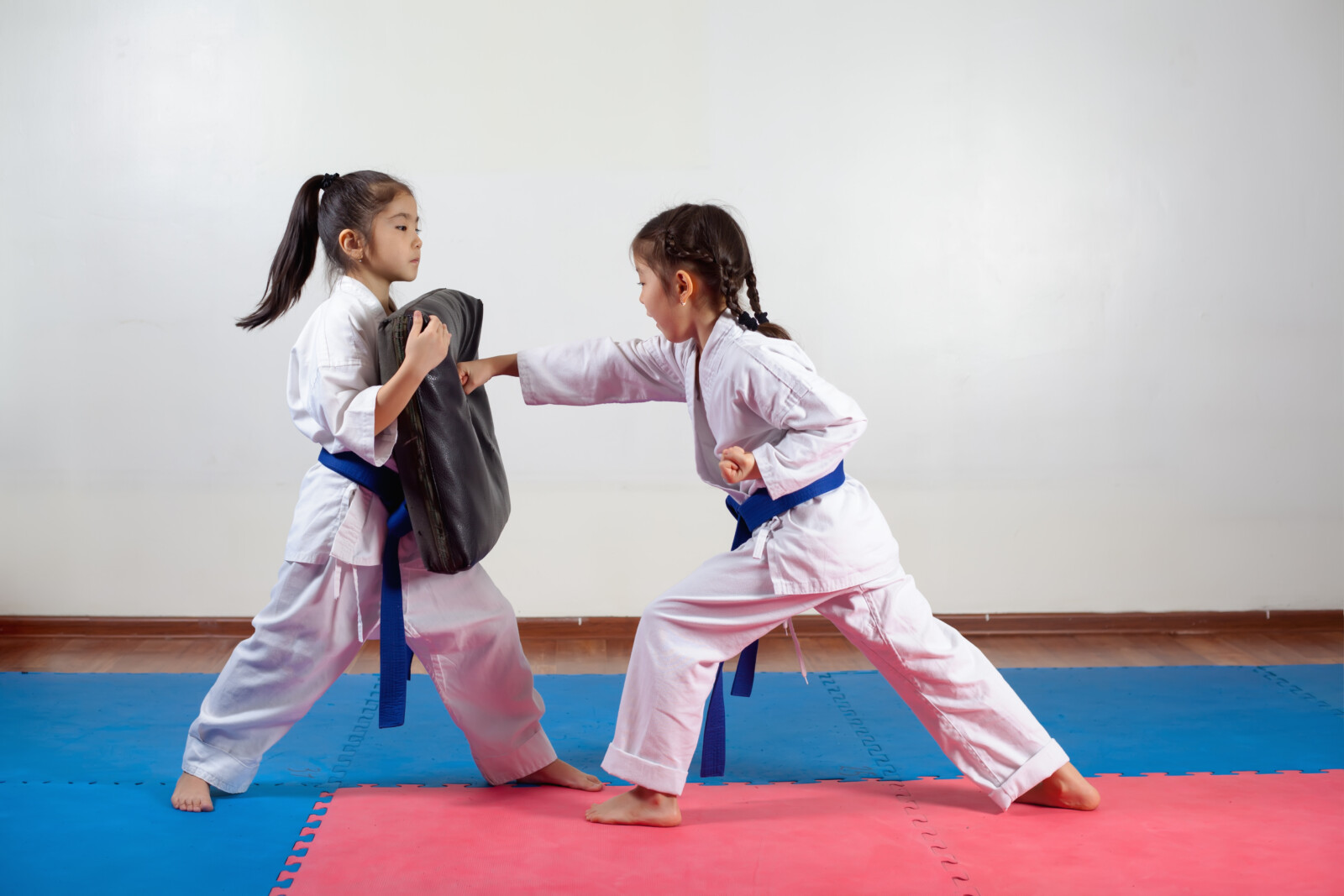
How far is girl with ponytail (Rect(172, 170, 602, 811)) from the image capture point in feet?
7.30

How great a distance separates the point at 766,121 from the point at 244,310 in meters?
1.91

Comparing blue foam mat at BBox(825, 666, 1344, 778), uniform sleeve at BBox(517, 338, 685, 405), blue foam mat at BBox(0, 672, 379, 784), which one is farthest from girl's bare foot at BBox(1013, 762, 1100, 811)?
blue foam mat at BBox(0, 672, 379, 784)

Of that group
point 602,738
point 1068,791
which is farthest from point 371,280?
point 1068,791

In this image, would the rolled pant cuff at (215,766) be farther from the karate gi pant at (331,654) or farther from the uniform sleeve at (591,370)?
the uniform sleeve at (591,370)

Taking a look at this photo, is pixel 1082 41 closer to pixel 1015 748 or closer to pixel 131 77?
pixel 1015 748

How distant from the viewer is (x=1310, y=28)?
3.82 metres

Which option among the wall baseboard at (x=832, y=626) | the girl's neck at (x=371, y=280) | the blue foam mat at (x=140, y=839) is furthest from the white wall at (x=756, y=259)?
the blue foam mat at (x=140, y=839)

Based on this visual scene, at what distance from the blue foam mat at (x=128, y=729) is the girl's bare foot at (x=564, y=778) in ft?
1.52

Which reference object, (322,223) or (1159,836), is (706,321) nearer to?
(322,223)

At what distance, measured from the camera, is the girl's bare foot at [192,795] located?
226 centimetres

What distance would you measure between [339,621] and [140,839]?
550mm

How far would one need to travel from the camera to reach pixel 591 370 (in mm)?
2471

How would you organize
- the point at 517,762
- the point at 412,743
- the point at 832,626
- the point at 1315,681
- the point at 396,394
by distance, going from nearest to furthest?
1. the point at 396,394
2. the point at 517,762
3. the point at 412,743
4. the point at 1315,681
5. the point at 832,626

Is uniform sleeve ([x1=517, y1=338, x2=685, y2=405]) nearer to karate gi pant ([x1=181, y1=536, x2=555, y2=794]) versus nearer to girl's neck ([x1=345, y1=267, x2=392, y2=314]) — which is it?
girl's neck ([x1=345, y1=267, x2=392, y2=314])
